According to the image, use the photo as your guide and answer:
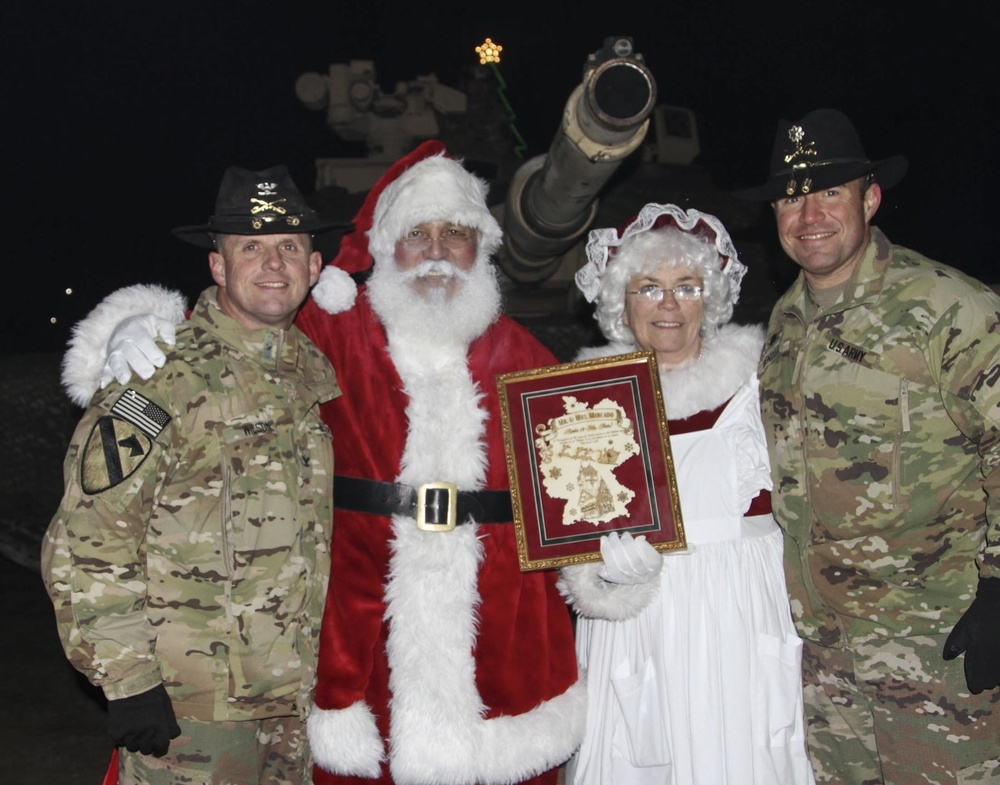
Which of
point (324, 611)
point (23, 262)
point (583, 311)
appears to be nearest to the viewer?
point (324, 611)

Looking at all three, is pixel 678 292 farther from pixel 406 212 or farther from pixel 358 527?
pixel 358 527

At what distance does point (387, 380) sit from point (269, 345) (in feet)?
1.97

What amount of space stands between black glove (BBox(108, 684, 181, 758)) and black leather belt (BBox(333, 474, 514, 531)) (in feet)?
3.21

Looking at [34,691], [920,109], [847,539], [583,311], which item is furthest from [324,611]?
[920,109]

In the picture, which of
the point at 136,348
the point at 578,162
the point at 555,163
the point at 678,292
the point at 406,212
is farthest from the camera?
the point at 555,163

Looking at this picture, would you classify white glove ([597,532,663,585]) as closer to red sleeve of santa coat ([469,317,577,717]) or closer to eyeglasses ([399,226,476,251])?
red sleeve of santa coat ([469,317,577,717])

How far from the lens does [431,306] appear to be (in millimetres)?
3545

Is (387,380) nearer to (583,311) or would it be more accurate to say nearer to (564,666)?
(564,666)

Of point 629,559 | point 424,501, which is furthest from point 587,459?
point 424,501

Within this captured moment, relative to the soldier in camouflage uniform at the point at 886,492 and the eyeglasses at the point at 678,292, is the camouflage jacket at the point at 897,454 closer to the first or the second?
the soldier in camouflage uniform at the point at 886,492

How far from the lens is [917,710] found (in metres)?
2.88

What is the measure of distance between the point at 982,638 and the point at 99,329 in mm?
2951

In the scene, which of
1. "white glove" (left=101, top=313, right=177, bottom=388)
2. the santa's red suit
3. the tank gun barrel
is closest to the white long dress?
the santa's red suit

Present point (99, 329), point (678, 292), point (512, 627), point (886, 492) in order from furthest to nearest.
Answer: point (512, 627)
point (678, 292)
point (99, 329)
point (886, 492)
